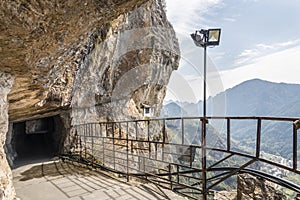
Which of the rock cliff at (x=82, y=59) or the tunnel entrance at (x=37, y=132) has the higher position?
the rock cliff at (x=82, y=59)

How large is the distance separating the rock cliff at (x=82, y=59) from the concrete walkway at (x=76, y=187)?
4.13 ft

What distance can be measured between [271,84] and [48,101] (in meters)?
139

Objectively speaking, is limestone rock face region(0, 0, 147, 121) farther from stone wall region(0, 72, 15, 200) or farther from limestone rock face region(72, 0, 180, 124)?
limestone rock face region(72, 0, 180, 124)

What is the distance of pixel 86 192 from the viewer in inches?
151

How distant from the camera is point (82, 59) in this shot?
7.12m

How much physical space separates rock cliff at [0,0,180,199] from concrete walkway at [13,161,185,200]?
4.13 feet

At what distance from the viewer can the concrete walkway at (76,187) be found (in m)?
3.55

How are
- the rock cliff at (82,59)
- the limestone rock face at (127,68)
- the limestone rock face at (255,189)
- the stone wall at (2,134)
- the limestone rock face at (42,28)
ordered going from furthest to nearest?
1. the limestone rock face at (127,68)
2. the limestone rock face at (255,189)
3. the stone wall at (2,134)
4. the rock cliff at (82,59)
5. the limestone rock face at (42,28)

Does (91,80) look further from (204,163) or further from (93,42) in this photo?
(204,163)

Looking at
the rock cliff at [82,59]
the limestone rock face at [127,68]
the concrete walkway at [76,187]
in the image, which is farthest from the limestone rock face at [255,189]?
the limestone rock face at [127,68]

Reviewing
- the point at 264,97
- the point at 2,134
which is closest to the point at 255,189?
the point at 2,134

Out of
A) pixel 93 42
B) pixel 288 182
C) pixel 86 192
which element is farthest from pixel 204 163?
pixel 93 42

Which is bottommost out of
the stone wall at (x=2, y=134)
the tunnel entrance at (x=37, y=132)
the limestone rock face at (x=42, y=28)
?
the tunnel entrance at (x=37, y=132)

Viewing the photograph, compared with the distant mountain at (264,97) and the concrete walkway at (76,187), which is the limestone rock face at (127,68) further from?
the distant mountain at (264,97)
